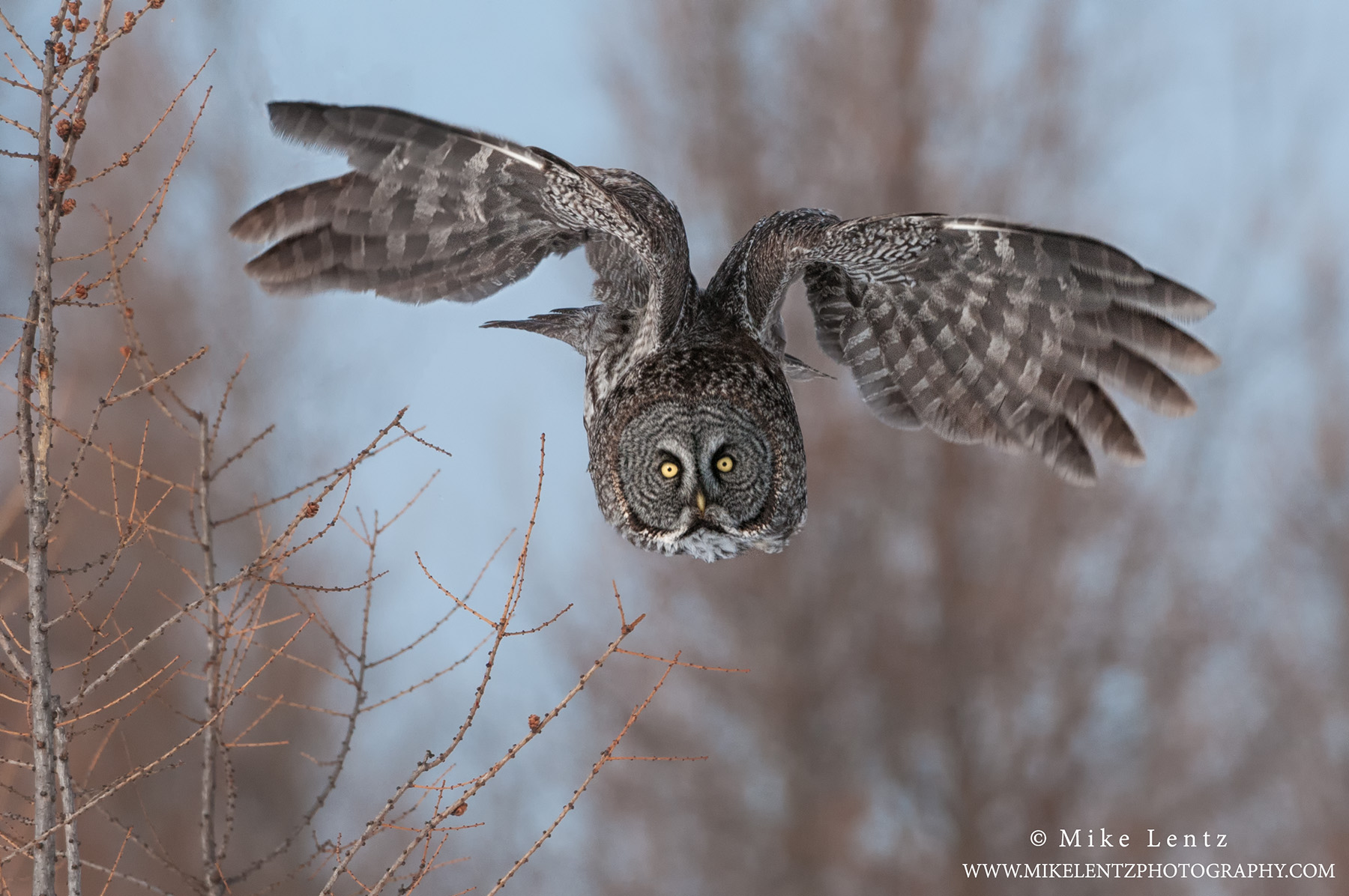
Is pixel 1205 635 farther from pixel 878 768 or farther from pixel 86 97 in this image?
pixel 86 97

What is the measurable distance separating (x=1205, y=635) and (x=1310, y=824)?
1352 millimetres

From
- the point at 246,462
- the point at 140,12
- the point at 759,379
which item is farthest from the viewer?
the point at 246,462

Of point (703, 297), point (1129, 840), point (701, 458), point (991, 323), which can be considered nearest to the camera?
point (701, 458)

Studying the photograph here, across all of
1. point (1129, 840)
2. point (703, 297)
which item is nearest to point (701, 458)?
point (703, 297)

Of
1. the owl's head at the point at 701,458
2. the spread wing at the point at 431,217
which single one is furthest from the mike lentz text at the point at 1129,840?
the spread wing at the point at 431,217

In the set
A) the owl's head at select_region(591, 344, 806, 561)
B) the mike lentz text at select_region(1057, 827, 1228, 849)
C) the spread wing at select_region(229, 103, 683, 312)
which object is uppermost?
the mike lentz text at select_region(1057, 827, 1228, 849)

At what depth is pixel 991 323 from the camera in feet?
11.5

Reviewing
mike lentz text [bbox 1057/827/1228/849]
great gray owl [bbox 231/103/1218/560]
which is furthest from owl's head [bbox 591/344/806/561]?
mike lentz text [bbox 1057/827/1228/849]

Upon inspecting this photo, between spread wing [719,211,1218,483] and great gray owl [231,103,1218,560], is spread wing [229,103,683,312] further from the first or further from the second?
spread wing [719,211,1218,483]

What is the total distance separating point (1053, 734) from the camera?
761 centimetres

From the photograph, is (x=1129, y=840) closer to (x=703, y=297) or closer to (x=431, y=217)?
(x=703, y=297)

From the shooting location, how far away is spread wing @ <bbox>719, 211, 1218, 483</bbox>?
3066 mm

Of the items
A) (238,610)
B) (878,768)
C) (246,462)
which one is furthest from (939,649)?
(238,610)

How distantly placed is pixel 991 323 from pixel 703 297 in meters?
0.90
